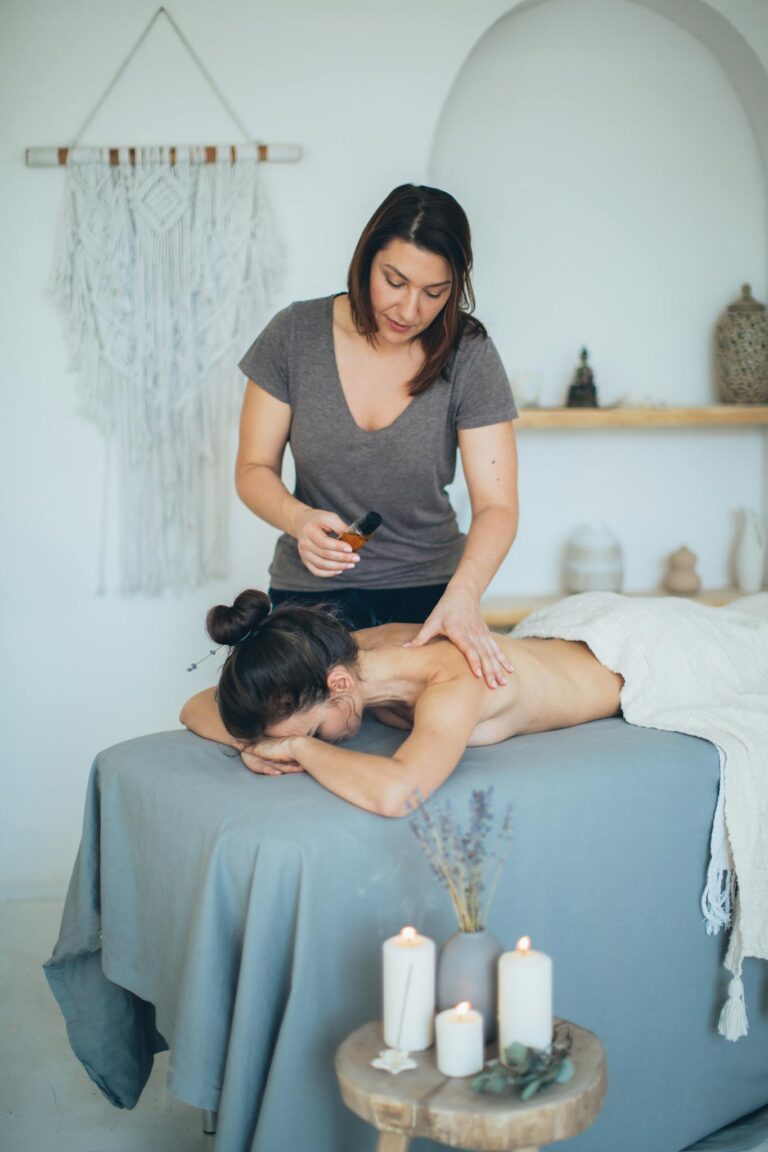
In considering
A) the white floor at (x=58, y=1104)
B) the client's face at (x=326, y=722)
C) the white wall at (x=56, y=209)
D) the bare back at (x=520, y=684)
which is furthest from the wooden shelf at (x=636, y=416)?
the white floor at (x=58, y=1104)

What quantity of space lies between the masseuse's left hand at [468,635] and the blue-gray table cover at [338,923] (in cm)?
14

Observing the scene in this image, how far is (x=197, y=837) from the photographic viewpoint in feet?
5.55

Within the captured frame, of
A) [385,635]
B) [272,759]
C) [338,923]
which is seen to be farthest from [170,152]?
[338,923]

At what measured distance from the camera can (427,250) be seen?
2062mm

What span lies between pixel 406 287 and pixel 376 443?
307 millimetres

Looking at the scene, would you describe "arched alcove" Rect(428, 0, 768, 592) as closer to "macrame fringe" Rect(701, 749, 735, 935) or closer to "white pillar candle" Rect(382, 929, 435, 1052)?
"macrame fringe" Rect(701, 749, 735, 935)

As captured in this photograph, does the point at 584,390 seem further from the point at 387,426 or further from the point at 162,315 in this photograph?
the point at 387,426

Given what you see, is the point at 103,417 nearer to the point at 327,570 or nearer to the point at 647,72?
the point at 327,570

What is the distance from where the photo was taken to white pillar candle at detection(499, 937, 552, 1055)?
4.42 feet

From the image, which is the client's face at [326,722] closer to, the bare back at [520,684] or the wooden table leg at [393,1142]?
the bare back at [520,684]

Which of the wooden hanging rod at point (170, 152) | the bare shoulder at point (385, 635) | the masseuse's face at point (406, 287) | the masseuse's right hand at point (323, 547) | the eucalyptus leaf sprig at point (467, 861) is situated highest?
the wooden hanging rod at point (170, 152)

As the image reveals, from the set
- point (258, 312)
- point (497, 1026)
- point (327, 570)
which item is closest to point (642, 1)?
point (258, 312)

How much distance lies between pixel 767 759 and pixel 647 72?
2407mm

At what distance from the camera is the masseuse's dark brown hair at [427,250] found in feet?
6.76
